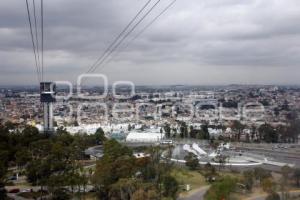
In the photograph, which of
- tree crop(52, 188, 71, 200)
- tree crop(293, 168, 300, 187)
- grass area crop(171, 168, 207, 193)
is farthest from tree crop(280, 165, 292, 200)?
tree crop(52, 188, 71, 200)

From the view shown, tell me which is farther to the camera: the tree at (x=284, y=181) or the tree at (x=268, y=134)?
the tree at (x=268, y=134)

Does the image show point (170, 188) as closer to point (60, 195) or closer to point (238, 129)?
point (60, 195)

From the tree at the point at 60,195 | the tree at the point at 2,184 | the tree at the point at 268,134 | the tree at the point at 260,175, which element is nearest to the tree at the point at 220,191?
the tree at the point at 260,175

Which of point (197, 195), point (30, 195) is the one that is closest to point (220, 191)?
point (197, 195)

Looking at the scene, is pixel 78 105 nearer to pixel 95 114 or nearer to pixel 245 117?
pixel 95 114

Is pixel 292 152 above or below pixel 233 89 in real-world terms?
below

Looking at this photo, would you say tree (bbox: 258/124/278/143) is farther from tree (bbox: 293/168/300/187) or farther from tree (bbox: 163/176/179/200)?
tree (bbox: 163/176/179/200)

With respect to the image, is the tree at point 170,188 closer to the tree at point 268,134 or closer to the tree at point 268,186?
the tree at point 268,186

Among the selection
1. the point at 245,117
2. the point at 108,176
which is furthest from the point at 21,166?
the point at 245,117
